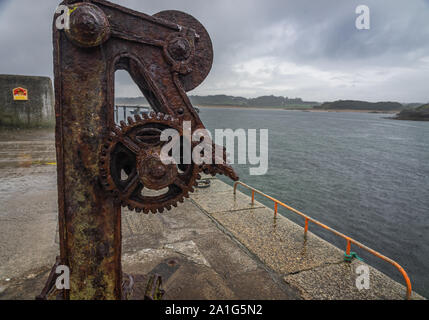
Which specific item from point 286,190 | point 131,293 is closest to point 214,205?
point 131,293

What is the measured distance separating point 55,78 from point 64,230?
1151 millimetres

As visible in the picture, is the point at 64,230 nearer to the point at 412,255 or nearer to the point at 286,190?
the point at 412,255

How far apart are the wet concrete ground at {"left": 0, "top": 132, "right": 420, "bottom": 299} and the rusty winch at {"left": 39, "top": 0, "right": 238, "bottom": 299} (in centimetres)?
196

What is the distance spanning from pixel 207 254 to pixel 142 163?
3.46m

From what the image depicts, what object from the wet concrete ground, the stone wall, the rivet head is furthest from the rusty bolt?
the stone wall

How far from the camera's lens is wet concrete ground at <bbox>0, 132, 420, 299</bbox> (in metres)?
4.15

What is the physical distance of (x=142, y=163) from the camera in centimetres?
209

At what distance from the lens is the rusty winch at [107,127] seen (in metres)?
2.05

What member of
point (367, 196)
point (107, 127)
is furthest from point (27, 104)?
point (367, 196)

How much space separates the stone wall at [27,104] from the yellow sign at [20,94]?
0.18m

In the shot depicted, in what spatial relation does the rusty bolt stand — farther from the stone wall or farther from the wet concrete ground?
the stone wall

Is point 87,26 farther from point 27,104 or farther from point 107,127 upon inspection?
point 27,104

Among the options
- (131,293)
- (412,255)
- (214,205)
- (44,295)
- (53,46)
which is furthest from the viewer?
(412,255)

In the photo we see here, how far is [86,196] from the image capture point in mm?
2189
